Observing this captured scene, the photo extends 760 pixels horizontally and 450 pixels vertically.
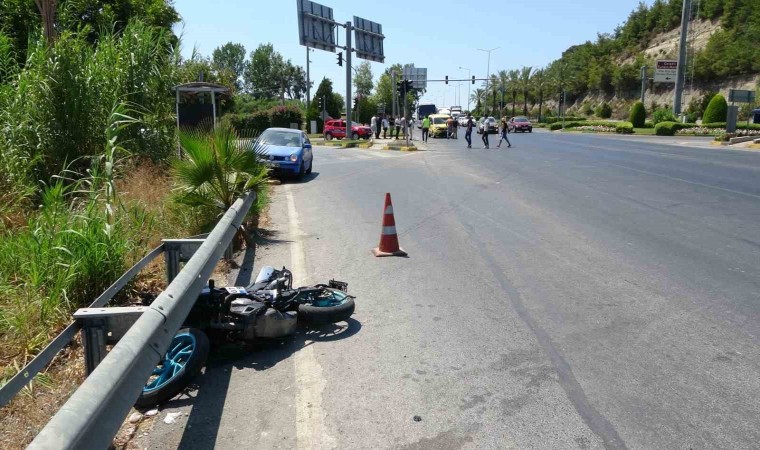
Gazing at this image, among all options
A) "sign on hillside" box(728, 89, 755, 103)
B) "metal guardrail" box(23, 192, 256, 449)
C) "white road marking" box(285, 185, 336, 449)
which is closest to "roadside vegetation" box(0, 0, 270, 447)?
"metal guardrail" box(23, 192, 256, 449)

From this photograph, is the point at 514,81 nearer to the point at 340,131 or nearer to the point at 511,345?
the point at 340,131

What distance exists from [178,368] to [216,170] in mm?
4838

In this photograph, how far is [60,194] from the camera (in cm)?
688

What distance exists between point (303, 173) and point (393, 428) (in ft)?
51.9

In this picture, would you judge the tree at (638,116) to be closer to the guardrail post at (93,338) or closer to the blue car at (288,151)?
the blue car at (288,151)

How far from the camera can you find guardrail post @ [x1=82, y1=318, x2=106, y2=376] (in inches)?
148

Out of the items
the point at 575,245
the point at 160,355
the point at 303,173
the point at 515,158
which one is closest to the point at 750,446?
the point at 160,355

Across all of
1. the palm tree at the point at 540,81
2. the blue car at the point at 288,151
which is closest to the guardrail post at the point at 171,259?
the blue car at the point at 288,151

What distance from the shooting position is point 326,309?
18.4 feet

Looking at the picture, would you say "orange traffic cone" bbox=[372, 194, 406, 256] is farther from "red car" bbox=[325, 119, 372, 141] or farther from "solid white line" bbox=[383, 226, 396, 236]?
"red car" bbox=[325, 119, 372, 141]

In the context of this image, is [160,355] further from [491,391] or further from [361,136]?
[361,136]

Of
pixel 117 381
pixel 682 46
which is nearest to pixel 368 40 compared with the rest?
pixel 682 46

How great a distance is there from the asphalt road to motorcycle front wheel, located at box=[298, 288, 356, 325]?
0.50 ft

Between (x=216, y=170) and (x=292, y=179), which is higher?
(x=216, y=170)
